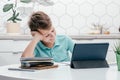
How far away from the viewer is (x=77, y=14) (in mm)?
4109

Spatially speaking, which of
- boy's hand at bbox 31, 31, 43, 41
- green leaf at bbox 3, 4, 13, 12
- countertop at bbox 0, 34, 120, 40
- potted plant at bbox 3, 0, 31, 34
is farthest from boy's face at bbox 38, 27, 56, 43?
green leaf at bbox 3, 4, 13, 12

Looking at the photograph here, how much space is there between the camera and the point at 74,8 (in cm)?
410

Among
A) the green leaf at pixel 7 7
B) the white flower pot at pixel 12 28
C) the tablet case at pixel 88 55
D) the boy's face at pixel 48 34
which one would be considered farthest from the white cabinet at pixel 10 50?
the tablet case at pixel 88 55

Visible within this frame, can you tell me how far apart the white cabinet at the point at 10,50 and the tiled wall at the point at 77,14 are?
629mm

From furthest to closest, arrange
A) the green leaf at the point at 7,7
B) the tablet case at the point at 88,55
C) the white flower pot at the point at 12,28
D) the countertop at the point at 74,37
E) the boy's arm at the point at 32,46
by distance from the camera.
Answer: the green leaf at the point at 7,7, the white flower pot at the point at 12,28, the countertop at the point at 74,37, the boy's arm at the point at 32,46, the tablet case at the point at 88,55

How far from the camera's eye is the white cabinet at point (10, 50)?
3305 mm

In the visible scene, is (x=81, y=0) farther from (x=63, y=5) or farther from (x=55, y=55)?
(x=55, y=55)

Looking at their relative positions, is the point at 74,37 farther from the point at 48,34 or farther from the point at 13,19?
the point at 48,34

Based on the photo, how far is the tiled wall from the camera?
3.99 meters

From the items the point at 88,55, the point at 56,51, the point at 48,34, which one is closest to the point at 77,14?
the point at 56,51

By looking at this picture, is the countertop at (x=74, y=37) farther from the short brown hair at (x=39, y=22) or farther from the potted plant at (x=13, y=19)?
the short brown hair at (x=39, y=22)

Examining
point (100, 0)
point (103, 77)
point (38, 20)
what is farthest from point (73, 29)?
point (103, 77)

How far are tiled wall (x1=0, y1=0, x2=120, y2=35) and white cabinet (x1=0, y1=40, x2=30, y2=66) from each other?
2.07ft

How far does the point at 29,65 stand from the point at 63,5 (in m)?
2.45
